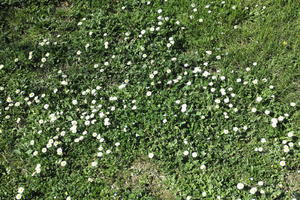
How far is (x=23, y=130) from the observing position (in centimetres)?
432

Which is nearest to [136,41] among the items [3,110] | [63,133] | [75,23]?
[75,23]

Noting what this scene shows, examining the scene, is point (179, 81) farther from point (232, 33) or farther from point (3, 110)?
point (3, 110)

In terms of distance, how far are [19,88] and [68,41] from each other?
96 cm

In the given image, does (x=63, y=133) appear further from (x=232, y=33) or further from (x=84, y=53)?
(x=232, y=33)

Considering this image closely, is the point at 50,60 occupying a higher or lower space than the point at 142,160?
higher

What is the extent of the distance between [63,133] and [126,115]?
74cm

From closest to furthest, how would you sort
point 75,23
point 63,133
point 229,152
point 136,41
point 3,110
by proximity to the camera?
point 229,152, point 63,133, point 3,110, point 136,41, point 75,23

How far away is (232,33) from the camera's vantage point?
15.8 ft

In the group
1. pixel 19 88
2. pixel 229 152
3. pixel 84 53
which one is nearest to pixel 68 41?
pixel 84 53

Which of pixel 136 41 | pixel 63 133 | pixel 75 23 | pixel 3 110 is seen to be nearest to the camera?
pixel 63 133

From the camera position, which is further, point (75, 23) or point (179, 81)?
point (75, 23)

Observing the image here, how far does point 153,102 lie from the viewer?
13.8 ft

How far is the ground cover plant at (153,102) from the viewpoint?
3656 millimetres

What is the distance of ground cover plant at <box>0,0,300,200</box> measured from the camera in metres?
3.66
